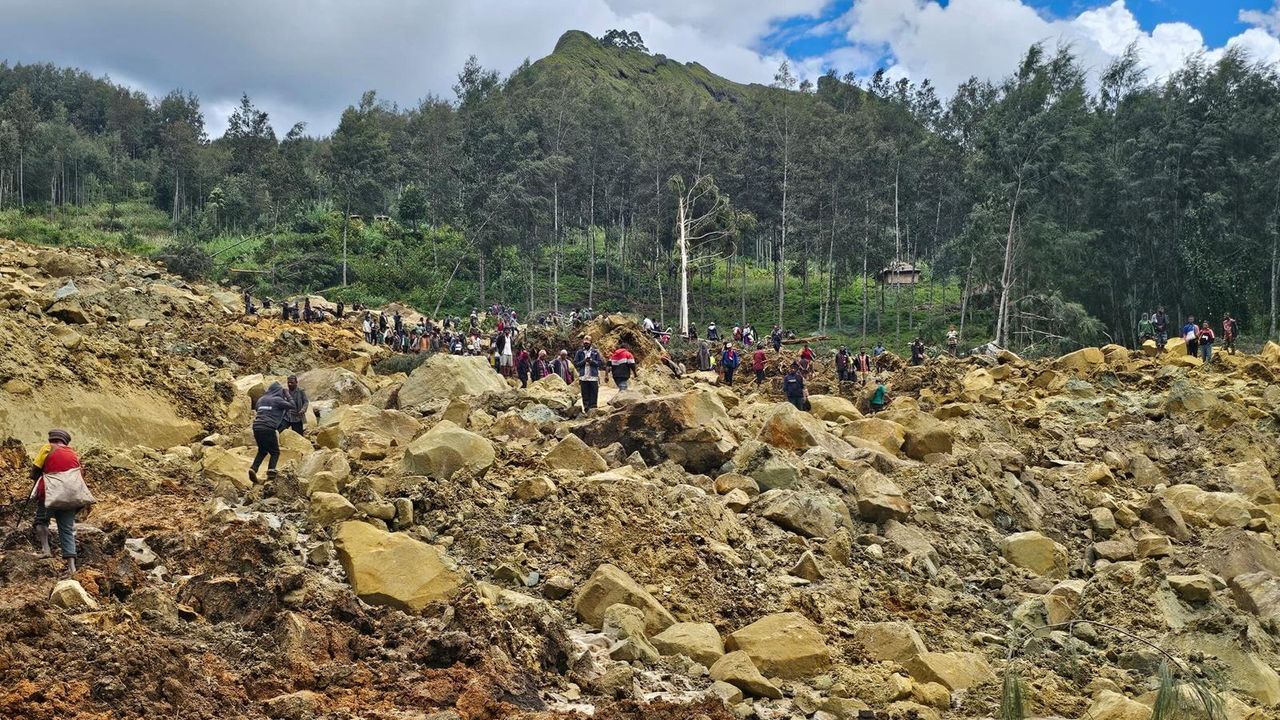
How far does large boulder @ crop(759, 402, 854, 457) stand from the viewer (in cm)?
1375

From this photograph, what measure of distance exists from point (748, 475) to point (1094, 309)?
3687cm

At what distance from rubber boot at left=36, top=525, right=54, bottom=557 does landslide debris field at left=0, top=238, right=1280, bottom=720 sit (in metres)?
0.27

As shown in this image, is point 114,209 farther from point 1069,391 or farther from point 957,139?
point 1069,391

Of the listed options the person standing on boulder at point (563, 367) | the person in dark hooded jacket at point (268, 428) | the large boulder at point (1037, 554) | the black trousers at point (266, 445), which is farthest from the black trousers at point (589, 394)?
the person standing on boulder at point (563, 367)

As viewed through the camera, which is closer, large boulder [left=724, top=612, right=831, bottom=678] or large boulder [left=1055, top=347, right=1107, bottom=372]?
large boulder [left=724, top=612, right=831, bottom=678]

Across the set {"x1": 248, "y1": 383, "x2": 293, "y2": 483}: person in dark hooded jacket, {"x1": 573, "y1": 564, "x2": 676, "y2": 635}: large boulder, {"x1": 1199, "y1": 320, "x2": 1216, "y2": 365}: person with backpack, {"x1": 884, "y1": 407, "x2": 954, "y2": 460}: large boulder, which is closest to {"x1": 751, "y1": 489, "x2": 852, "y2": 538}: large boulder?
{"x1": 573, "y1": 564, "x2": 676, "y2": 635}: large boulder

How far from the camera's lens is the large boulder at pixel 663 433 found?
12.5m

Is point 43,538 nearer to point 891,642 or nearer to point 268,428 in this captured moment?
point 268,428

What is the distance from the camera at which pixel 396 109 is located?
108375mm

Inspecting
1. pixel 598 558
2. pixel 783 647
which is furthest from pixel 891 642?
pixel 598 558

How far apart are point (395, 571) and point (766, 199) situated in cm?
4919

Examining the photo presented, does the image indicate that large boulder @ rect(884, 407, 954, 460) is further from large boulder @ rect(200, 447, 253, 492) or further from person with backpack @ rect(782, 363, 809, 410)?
large boulder @ rect(200, 447, 253, 492)

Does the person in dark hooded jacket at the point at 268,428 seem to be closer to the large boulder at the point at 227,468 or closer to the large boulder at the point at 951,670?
the large boulder at the point at 227,468

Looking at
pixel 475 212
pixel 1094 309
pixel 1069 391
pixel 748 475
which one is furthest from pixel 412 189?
pixel 748 475
